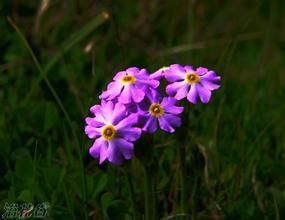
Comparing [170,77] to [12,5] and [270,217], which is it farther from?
[12,5]

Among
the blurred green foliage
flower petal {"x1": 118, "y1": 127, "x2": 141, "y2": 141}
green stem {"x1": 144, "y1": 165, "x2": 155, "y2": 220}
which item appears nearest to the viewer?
flower petal {"x1": 118, "y1": 127, "x2": 141, "y2": 141}

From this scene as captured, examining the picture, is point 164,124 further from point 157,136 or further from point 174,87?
point 157,136

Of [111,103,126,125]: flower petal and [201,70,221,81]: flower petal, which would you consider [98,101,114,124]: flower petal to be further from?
[201,70,221,81]: flower petal

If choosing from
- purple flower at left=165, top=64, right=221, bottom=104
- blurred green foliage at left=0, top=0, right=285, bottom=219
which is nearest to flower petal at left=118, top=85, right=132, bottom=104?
purple flower at left=165, top=64, right=221, bottom=104

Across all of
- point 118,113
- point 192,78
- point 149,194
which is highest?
point 192,78

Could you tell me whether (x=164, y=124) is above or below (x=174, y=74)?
below

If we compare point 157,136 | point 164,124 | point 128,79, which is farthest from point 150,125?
point 157,136

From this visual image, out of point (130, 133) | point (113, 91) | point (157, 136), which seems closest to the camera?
point (130, 133)
